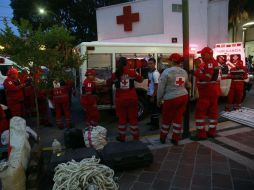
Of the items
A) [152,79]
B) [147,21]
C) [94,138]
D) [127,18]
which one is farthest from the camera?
[147,21]

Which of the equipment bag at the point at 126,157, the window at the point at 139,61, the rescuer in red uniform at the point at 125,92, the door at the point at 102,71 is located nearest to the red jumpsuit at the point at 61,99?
the door at the point at 102,71

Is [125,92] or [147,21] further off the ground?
[147,21]

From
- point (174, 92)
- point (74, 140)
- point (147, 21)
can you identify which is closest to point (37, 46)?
point (74, 140)

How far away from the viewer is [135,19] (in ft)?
35.5

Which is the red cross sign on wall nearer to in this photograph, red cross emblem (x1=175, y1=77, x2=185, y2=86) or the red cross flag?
the red cross flag

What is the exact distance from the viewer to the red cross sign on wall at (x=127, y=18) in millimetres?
10664

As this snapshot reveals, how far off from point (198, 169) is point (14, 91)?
17.2 feet

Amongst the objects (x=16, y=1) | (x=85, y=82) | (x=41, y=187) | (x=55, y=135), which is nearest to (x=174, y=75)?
(x=85, y=82)

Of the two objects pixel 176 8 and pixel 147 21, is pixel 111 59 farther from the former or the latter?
pixel 176 8

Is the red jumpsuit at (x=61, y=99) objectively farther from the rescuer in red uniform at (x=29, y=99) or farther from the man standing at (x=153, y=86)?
the man standing at (x=153, y=86)

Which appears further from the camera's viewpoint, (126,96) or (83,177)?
(126,96)

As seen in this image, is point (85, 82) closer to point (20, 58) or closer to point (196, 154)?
point (20, 58)

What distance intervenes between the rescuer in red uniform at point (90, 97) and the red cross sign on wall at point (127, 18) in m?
4.50

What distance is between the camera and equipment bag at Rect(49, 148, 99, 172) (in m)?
4.03
